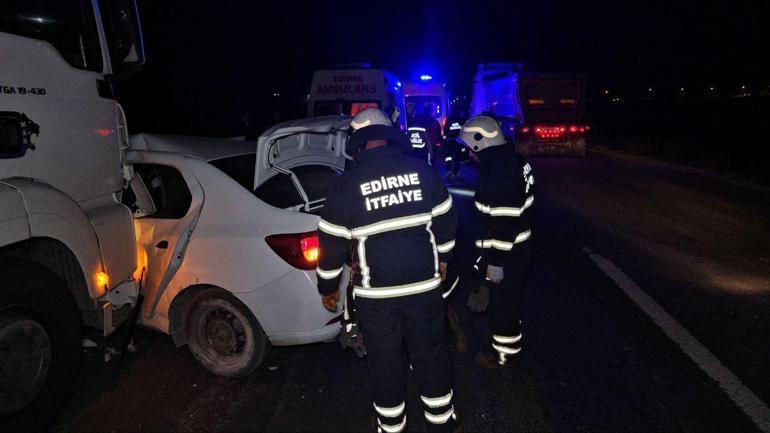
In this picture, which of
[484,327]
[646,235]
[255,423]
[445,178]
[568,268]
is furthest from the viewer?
[445,178]

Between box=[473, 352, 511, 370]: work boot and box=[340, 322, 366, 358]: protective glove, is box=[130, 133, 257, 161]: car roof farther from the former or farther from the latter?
box=[473, 352, 511, 370]: work boot

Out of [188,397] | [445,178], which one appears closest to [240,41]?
[445,178]

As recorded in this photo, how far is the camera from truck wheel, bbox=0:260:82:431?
294 cm

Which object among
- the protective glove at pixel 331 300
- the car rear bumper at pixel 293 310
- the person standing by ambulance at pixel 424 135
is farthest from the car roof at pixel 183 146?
the person standing by ambulance at pixel 424 135

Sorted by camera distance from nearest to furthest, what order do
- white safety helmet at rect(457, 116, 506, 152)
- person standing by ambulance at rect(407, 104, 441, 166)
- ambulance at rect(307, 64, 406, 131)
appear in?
white safety helmet at rect(457, 116, 506, 152) < person standing by ambulance at rect(407, 104, 441, 166) < ambulance at rect(307, 64, 406, 131)

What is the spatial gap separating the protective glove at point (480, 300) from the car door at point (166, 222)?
6.97ft

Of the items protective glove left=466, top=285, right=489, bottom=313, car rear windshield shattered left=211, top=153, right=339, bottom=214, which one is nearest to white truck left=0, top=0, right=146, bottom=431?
car rear windshield shattered left=211, top=153, right=339, bottom=214

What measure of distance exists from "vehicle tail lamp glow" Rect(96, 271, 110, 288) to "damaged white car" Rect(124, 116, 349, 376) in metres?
0.38

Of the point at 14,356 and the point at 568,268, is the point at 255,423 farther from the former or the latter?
the point at 568,268

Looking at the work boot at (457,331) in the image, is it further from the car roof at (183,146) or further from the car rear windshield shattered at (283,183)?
the car roof at (183,146)

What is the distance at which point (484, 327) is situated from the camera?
4.74 m

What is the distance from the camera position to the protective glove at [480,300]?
13.1 ft

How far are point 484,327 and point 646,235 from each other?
4189 millimetres

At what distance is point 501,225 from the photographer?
3.70 meters
